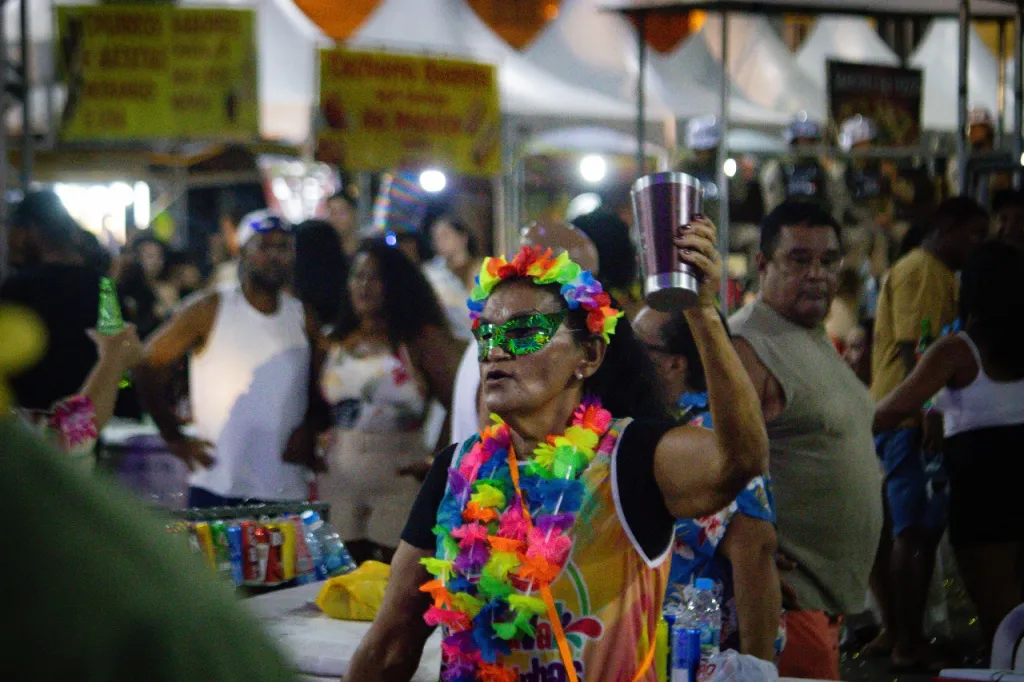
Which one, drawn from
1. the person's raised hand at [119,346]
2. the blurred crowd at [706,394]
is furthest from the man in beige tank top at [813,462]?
the person's raised hand at [119,346]

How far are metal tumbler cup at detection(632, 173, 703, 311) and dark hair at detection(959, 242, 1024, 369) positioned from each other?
3684 millimetres

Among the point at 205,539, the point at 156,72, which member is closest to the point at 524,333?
the point at 205,539

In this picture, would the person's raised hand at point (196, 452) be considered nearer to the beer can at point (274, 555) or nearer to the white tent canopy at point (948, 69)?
the beer can at point (274, 555)

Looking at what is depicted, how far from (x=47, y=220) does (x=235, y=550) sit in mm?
2279

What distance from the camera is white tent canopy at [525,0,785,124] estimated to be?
13266mm

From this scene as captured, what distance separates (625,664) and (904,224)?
37.3 feet

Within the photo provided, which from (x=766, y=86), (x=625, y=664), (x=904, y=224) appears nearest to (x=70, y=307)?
(x=625, y=664)

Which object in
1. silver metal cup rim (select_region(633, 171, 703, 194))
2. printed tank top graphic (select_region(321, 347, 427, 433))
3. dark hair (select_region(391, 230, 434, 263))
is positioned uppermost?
dark hair (select_region(391, 230, 434, 263))

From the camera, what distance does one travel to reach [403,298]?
19.2 feet

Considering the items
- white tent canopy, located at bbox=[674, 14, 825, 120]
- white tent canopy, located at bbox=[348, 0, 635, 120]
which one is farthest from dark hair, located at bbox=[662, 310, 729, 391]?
white tent canopy, located at bbox=[674, 14, 825, 120]

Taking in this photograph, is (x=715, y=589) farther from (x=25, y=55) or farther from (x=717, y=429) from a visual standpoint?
(x=25, y=55)

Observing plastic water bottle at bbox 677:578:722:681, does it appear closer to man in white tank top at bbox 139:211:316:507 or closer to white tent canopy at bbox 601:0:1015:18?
man in white tank top at bbox 139:211:316:507

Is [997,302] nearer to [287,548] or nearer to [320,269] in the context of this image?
[320,269]

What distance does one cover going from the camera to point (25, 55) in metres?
7.67
